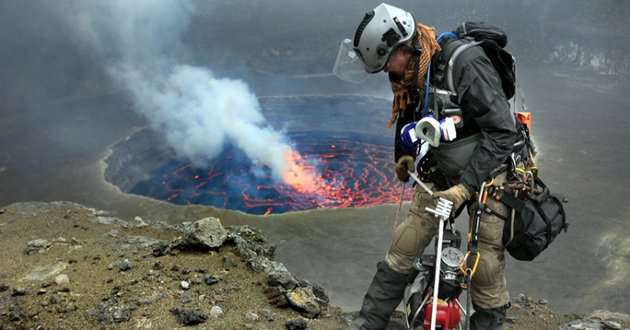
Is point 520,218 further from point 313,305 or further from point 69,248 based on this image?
point 69,248

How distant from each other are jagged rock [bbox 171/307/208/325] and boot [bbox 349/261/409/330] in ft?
4.10

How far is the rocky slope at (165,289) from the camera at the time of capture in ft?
13.3

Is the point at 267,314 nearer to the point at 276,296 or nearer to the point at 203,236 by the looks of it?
the point at 276,296

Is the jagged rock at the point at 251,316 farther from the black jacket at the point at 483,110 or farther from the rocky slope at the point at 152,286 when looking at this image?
the black jacket at the point at 483,110

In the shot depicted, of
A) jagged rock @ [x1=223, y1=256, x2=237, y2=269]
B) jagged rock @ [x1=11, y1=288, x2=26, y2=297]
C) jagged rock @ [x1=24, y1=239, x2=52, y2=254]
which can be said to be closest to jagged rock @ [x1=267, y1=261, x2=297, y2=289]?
jagged rock @ [x1=223, y1=256, x2=237, y2=269]

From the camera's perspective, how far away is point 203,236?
5234 mm

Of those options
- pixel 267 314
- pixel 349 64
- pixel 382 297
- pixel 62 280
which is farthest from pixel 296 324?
pixel 62 280

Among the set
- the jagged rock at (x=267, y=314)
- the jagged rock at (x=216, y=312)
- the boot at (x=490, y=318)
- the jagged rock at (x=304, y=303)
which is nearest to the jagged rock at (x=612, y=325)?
the boot at (x=490, y=318)

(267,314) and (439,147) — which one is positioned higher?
(439,147)

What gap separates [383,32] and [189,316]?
272 centimetres

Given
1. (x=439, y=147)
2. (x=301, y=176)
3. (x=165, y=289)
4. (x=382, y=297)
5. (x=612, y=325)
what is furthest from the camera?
(x=301, y=176)

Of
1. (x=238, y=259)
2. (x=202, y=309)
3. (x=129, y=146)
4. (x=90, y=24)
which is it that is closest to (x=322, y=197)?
(x=129, y=146)

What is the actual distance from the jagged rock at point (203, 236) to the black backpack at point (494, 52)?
3070mm

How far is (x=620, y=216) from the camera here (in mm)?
9320
